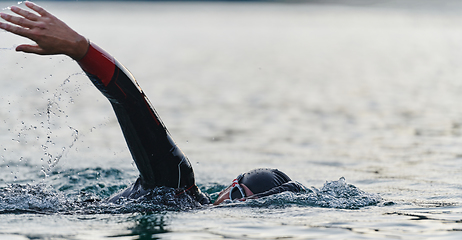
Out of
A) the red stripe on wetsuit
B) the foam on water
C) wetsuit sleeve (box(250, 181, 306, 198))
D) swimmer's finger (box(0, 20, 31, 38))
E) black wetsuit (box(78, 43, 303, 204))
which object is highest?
swimmer's finger (box(0, 20, 31, 38))

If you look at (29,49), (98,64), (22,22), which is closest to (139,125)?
(98,64)

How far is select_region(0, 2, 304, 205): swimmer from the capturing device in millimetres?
4449

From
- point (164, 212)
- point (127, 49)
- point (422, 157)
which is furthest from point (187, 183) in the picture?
point (127, 49)

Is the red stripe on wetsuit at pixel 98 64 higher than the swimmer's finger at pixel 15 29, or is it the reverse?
the swimmer's finger at pixel 15 29

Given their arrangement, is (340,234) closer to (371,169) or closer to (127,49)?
(371,169)

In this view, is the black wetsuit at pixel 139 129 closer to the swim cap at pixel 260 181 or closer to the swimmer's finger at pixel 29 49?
the swimmer's finger at pixel 29 49

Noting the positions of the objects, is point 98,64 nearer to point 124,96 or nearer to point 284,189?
point 124,96

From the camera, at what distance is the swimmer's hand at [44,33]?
4.37m

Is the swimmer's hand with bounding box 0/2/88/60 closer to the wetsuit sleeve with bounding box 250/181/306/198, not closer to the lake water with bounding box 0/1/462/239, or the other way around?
the lake water with bounding box 0/1/462/239

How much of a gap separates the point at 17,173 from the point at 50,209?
329 centimetres

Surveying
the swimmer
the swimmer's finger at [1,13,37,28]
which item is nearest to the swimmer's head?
the swimmer

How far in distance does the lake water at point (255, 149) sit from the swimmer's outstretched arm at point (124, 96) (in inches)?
10.1

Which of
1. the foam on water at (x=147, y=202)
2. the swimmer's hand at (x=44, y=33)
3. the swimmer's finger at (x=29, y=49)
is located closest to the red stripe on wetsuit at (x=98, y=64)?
the swimmer's hand at (x=44, y=33)

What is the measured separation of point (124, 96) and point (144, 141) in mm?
491
